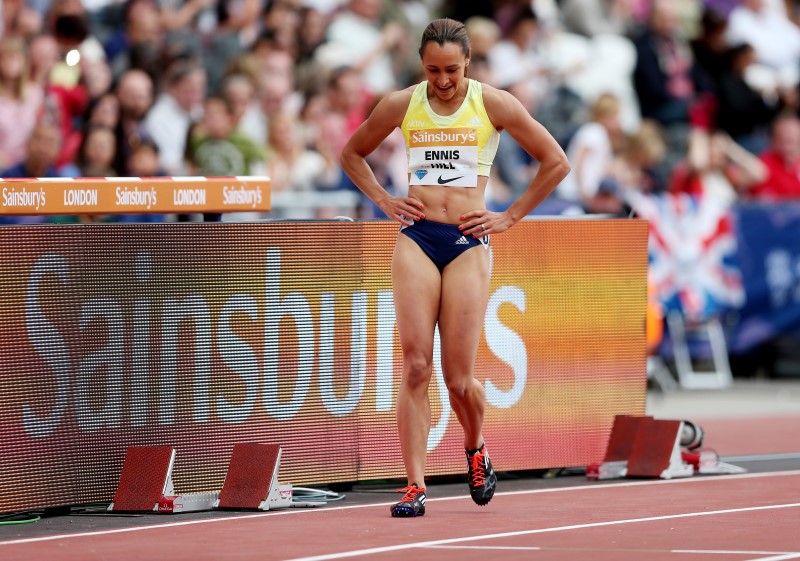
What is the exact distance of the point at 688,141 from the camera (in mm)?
22766

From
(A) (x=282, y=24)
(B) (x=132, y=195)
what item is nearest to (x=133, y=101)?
(A) (x=282, y=24)

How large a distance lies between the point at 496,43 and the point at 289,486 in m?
12.1

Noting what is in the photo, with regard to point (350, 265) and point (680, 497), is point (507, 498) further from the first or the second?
point (350, 265)

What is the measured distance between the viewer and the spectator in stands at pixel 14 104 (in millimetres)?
16016

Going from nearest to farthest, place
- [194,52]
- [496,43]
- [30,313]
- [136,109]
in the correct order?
[30,313] < [136,109] < [194,52] < [496,43]

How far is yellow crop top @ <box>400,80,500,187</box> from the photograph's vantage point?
1027 centimetres

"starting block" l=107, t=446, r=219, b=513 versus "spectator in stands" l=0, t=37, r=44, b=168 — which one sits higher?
"spectator in stands" l=0, t=37, r=44, b=168

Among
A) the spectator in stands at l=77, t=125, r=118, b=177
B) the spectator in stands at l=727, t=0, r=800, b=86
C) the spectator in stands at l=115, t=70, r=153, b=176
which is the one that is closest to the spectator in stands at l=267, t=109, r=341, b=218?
the spectator in stands at l=115, t=70, r=153, b=176

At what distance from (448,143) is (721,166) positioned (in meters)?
12.9

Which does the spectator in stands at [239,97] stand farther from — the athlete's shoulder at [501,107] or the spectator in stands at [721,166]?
the athlete's shoulder at [501,107]

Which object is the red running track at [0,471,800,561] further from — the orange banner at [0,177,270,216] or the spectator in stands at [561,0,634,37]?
the spectator in stands at [561,0,634,37]

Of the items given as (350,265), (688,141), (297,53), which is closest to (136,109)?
(297,53)

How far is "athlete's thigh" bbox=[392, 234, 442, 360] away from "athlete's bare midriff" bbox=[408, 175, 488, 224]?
0.73 feet


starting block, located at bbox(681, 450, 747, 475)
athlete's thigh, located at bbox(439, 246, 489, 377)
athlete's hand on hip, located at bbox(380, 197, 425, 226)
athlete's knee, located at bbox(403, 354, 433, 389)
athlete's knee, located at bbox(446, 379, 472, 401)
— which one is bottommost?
starting block, located at bbox(681, 450, 747, 475)
